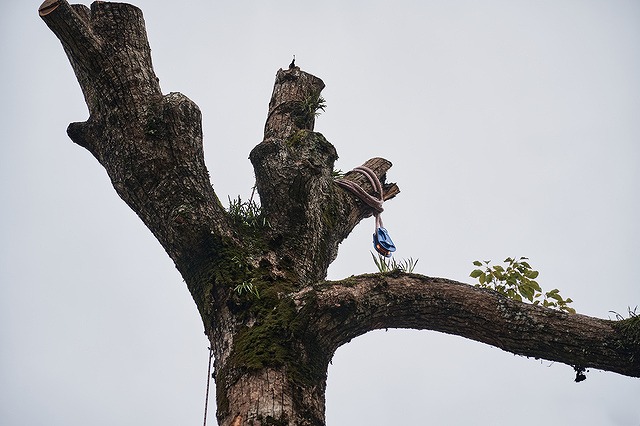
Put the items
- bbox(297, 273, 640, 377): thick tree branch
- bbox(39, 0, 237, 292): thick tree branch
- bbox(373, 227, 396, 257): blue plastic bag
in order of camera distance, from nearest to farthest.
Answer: bbox(297, 273, 640, 377): thick tree branch, bbox(39, 0, 237, 292): thick tree branch, bbox(373, 227, 396, 257): blue plastic bag

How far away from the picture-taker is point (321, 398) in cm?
340

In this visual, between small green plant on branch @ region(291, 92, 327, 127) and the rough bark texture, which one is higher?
small green plant on branch @ region(291, 92, 327, 127)

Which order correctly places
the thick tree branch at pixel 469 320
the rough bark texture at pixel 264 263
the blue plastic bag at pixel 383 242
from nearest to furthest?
the rough bark texture at pixel 264 263 → the thick tree branch at pixel 469 320 → the blue plastic bag at pixel 383 242

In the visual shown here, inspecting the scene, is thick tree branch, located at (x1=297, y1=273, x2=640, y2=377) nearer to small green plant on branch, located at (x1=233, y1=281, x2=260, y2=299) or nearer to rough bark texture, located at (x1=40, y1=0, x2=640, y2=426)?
rough bark texture, located at (x1=40, y1=0, x2=640, y2=426)

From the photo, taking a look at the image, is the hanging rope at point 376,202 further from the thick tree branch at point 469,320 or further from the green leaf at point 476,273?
the thick tree branch at point 469,320

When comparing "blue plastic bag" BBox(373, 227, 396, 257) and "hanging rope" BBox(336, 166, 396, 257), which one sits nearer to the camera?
"hanging rope" BBox(336, 166, 396, 257)

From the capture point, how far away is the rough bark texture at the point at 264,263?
3391mm

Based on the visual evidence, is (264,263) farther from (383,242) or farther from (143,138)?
(383,242)

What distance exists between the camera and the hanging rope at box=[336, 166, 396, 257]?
516 centimetres

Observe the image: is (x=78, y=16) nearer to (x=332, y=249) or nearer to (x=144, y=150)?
(x=144, y=150)

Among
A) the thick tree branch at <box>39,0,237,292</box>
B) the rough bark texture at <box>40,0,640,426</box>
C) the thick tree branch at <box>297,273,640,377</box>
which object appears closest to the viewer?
the rough bark texture at <box>40,0,640,426</box>

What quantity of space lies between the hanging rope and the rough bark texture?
1.01ft

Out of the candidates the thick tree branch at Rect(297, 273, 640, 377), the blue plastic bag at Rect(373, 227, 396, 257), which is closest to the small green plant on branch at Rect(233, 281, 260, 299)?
the thick tree branch at Rect(297, 273, 640, 377)

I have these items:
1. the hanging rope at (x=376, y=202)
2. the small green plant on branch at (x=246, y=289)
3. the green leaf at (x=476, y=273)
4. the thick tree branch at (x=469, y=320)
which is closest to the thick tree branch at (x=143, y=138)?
the small green plant on branch at (x=246, y=289)
